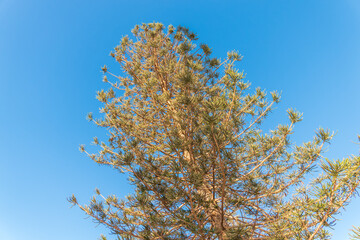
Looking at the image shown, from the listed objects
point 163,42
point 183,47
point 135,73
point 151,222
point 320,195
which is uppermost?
point 163,42

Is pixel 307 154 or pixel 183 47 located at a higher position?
pixel 183 47

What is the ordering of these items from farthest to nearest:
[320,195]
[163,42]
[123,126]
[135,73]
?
[163,42] → [135,73] → [123,126] → [320,195]

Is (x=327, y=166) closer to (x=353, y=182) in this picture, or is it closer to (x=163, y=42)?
(x=353, y=182)

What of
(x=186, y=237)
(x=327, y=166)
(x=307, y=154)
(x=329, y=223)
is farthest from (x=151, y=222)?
(x=307, y=154)

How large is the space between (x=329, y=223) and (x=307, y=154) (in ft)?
8.05

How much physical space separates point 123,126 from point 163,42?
4.18 m

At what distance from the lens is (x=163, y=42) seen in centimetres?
825

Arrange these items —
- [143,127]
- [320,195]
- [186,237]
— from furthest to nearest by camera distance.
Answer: [143,127] → [186,237] → [320,195]

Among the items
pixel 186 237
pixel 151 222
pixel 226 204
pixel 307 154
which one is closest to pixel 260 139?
pixel 307 154

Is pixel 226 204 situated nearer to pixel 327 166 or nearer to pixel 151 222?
pixel 151 222

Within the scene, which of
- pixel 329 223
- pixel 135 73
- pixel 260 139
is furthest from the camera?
pixel 135 73

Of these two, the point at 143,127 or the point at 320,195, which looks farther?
the point at 143,127

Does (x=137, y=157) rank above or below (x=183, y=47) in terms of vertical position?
below

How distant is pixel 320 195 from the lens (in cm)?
228
